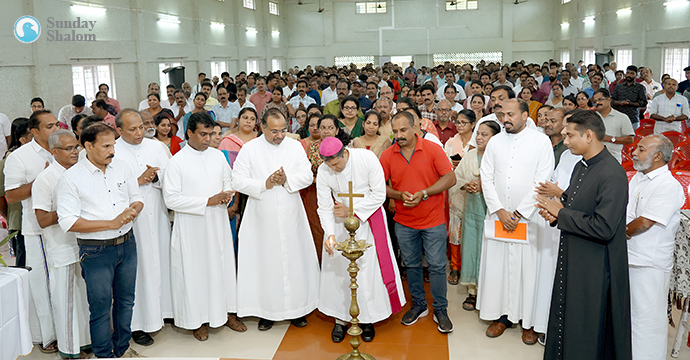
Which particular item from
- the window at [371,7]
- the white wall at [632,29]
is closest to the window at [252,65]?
the window at [371,7]

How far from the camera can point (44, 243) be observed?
4.57 meters

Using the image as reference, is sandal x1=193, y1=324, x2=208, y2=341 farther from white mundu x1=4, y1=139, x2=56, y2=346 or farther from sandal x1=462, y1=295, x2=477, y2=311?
sandal x1=462, y1=295, x2=477, y2=311

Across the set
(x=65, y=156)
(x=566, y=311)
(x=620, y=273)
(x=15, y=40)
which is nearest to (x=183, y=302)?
(x=65, y=156)

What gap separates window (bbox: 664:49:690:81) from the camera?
605 inches

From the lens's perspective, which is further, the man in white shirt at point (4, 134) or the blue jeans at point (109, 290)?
the man in white shirt at point (4, 134)

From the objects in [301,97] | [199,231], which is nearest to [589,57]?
[301,97]

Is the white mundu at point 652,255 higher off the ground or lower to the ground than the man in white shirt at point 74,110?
lower

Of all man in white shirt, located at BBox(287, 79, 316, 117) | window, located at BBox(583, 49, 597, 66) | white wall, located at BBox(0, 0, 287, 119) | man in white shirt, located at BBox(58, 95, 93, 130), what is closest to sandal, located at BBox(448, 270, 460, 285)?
man in white shirt, located at BBox(287, 79, 316, 117)

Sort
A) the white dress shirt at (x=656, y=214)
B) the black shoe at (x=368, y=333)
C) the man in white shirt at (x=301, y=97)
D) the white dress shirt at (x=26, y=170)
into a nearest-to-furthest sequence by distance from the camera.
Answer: the white dress shirt at (x=656, y=214), the white dress shirt at (x=26, y=170), the black shoe at (x=368, y=333), the man in white shirt at (x=301, y=97)

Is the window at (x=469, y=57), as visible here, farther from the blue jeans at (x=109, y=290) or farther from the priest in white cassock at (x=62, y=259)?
the blue jeans at (x=109, y=290)

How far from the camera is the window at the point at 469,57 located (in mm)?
29719

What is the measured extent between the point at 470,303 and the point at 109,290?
3.27 m

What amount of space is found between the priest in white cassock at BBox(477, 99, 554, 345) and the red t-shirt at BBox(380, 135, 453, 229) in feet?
1.32

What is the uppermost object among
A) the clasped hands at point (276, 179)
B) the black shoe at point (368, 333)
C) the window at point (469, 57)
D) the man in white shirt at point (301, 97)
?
the window at point (469, 57)
